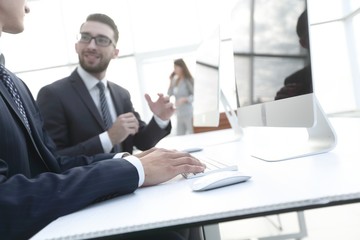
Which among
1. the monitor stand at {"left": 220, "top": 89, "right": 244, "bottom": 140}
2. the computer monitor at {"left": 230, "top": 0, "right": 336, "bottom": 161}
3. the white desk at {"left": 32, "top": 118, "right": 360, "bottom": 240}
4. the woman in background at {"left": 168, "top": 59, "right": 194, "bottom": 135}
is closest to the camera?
the white desk at {"left": 32, "top": 118, "right": 360, "bottom": 240}

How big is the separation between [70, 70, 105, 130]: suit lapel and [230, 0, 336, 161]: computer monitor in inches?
31.8

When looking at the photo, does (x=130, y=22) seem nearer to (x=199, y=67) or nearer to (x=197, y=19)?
(x=197, y=19)

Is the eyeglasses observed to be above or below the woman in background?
above

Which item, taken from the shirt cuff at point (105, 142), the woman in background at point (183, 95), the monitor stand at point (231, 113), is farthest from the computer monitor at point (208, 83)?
the woman in background at point (183, 95)

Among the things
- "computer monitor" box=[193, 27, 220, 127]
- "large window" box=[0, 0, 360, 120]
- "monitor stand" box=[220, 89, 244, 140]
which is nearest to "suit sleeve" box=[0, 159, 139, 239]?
"computer monitor" box=[193, 27, 220, 127]

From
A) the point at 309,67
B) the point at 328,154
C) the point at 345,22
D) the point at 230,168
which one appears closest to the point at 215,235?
the point at 230,168

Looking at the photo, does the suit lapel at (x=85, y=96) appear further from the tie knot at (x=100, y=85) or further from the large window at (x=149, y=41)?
the large window at (x=149, y=41)

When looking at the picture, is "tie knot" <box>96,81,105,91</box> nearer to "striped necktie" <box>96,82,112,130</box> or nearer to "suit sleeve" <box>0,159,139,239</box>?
"striped necktie" <box>96,82,112,130</box>

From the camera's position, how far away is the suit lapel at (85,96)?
1726 millimetres

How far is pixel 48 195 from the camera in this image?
586 mm

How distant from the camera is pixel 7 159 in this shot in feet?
2.63

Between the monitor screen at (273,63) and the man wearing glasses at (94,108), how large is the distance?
2.04ft

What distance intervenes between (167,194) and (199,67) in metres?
1.26

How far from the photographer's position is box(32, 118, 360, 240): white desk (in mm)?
467
